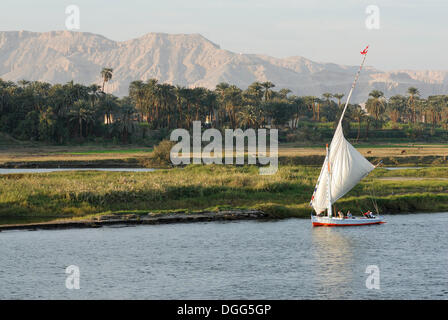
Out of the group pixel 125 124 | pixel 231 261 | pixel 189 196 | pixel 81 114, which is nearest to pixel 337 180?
pixel 189 196

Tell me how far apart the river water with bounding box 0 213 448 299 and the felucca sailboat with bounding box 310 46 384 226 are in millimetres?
1023

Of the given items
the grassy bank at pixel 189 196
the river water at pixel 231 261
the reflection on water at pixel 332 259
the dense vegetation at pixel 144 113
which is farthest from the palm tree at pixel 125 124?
the reflection on water at pixel 332 259

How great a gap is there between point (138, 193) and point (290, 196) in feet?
50.8

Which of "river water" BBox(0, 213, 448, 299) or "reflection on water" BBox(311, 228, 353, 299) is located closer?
"river water" BBox(0, 213, 448, 299)

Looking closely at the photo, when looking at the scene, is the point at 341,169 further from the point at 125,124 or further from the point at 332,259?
the point at 125,124

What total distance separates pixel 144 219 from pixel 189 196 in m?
9.21

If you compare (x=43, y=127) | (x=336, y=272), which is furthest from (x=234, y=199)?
(x=43, y=127)

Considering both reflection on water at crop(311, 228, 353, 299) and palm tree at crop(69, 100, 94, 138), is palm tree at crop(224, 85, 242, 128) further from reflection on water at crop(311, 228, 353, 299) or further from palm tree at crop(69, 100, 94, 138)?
reflection on water at crop(311, 228, 353, 299)

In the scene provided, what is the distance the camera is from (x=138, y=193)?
197ft

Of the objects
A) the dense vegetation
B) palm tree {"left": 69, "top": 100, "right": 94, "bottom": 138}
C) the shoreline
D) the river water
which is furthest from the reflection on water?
the dense vegetation

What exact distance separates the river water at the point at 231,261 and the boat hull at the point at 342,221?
0.65 m

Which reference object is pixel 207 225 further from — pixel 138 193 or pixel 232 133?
pixel 232 133

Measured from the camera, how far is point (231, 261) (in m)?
42.0

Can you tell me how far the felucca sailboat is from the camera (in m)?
53.1
